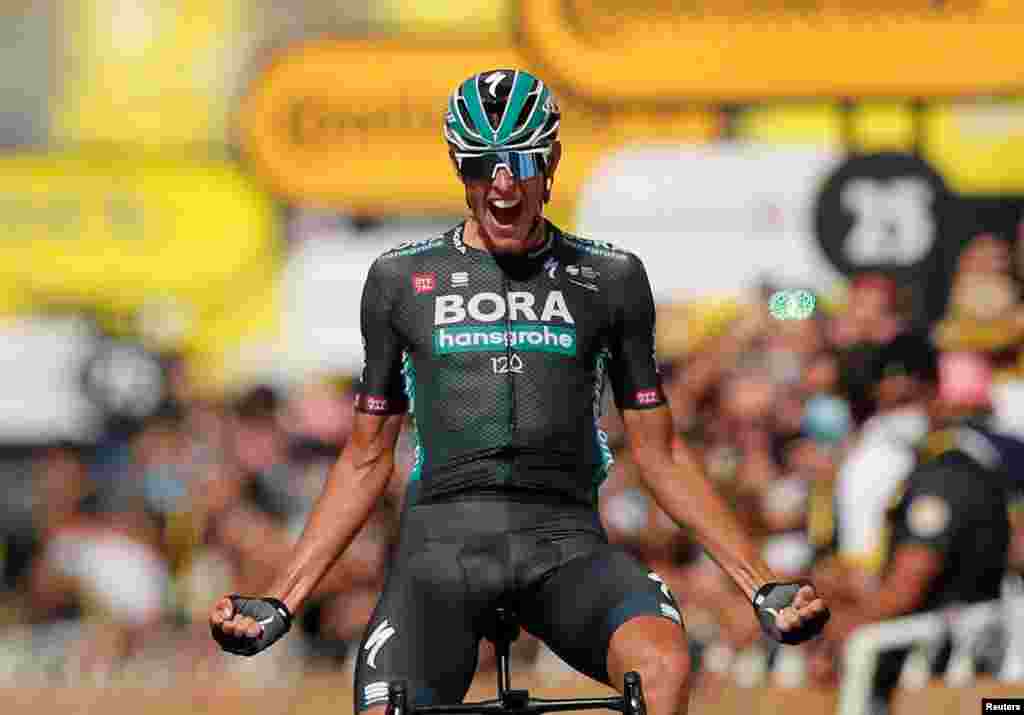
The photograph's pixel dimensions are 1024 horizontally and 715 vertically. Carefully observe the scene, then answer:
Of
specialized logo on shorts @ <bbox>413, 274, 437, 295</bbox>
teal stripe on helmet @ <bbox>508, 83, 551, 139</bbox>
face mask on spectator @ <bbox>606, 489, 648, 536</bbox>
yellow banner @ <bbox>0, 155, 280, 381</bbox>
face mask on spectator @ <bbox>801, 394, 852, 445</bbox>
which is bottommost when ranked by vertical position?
face mask on spectator @ <bbox>606, 489, 648, 536</bbox>

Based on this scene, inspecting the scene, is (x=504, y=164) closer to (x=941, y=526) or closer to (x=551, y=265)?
(x=551, y=265)

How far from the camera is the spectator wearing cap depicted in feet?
30.2

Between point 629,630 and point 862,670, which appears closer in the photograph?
point 629,630

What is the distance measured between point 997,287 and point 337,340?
422cm

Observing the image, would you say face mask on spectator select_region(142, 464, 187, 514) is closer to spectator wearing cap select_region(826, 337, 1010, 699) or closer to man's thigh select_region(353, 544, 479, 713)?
spectator wearing cap select_region(826, 337, 1010, 699)

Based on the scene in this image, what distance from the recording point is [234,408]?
45.6ft

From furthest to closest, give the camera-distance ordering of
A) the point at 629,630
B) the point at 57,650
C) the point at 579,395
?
1. the point at 57,650
2. the point at 579,395
3. the point at 629,630

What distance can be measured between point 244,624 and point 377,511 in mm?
7756

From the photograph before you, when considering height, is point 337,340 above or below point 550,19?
below

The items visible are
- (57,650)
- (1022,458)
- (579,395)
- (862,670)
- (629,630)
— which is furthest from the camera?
(57,650)

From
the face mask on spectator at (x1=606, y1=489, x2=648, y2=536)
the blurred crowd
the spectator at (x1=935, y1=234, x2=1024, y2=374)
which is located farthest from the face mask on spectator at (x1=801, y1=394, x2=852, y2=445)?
the face mask on spectator at (x1=606, y1=489, x2=648, y2=536)

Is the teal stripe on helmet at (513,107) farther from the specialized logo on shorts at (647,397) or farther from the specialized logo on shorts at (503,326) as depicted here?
the specialized logo on shorts at (647,397)

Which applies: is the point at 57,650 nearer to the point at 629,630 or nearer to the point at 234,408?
the point at 234,408

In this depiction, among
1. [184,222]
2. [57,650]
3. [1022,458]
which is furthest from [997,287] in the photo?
[57,650]
